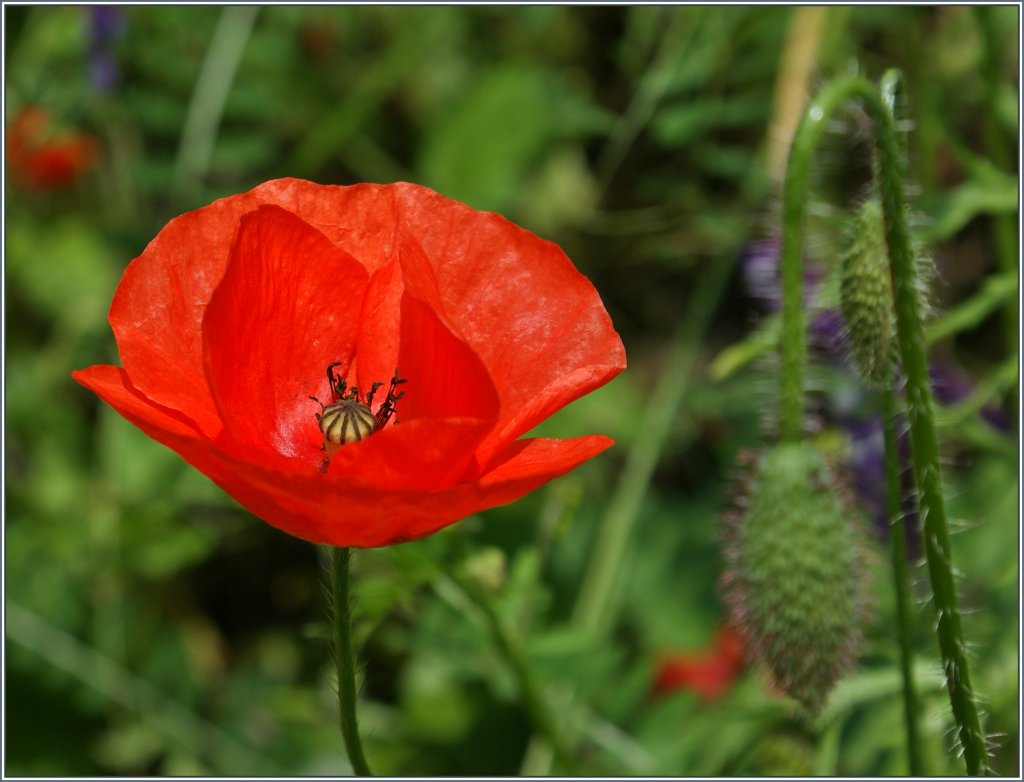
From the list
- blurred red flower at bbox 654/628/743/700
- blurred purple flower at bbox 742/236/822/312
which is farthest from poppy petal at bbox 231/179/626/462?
blurred red flower at bbox 654/628/743/700

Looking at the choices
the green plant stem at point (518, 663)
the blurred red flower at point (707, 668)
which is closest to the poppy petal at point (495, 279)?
the green plant stem at point (518, 663)

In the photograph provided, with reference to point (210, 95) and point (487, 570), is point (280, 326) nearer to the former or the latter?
point (487, 570)

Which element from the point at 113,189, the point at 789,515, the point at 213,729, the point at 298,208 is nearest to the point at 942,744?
the point at 789,515

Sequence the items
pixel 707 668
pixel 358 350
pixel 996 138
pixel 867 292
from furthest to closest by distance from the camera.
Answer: pixel 707 668 → pixel 996 138 → pixel 358 350 → pixel 867 292

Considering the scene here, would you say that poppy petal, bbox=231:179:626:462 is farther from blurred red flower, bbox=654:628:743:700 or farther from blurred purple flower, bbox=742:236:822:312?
blurred red flower, bbox=654:628:743:700

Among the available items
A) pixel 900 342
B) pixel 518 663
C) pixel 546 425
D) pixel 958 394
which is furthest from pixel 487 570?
pixel 958 394

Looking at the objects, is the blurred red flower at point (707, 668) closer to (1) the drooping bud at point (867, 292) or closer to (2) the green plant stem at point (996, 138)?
(2) the green plant stem at point (996, 138)

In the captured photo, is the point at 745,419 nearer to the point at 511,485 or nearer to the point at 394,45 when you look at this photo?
the point at 394,45

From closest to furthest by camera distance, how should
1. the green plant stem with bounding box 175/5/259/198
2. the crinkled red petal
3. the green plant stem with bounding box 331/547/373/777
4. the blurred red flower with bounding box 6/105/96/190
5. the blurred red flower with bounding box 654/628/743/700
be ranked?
the crinkled red petal < the green plant stem with bounding box 331/547/373/777 < the blurred red flower with bounding box 654/628/743/700 < the green plant stem with bounding box 175/5/259/198 < the blurred red flower with bounding box 6/105/96/190
